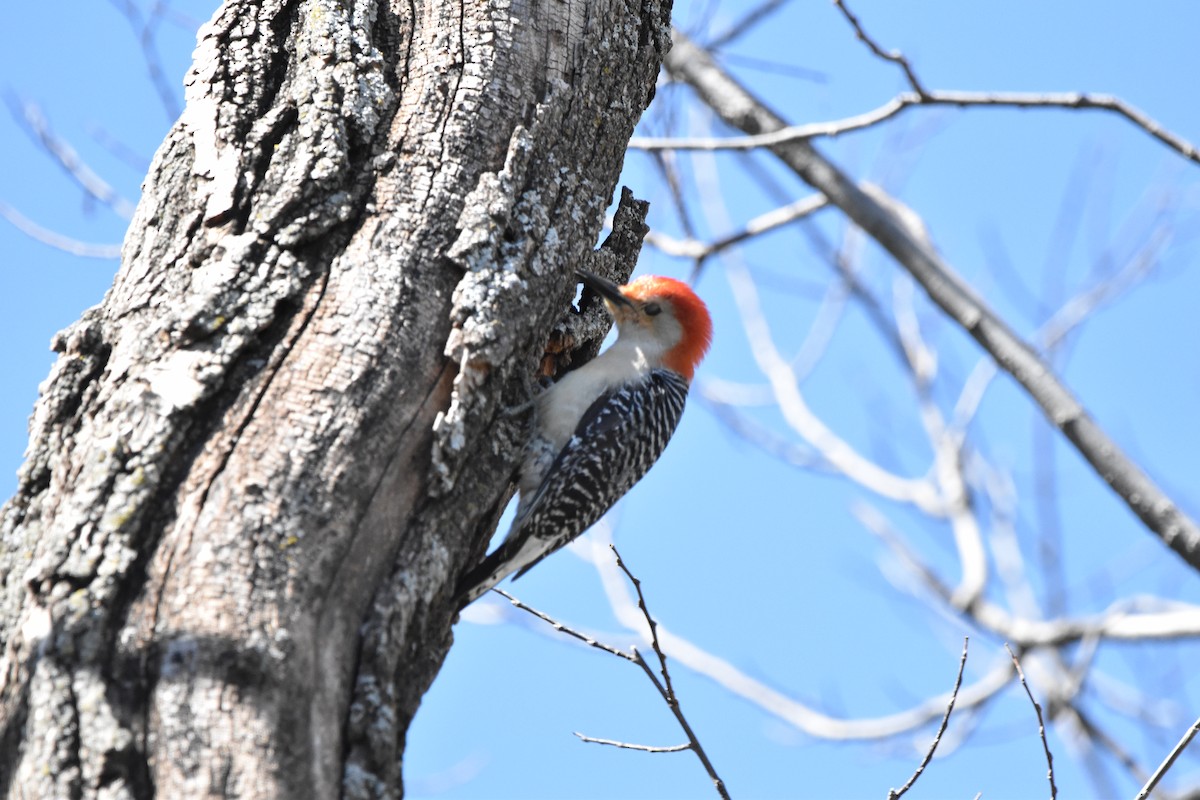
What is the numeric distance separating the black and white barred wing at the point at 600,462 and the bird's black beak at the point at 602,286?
1.38 feet

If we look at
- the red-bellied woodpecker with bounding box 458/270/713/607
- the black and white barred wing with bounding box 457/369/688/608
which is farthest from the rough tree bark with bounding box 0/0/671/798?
the black and white barred wing with bounding box 457/369/688/608

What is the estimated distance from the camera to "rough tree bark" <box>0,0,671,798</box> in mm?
2299

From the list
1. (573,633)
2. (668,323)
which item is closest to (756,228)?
(668,323)

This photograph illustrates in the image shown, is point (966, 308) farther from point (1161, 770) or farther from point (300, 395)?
point (300, 395)

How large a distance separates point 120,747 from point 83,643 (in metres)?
0.23

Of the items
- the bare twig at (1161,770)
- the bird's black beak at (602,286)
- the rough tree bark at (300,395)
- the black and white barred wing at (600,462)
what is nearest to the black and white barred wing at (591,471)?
the black and white barred wing at (600,462)

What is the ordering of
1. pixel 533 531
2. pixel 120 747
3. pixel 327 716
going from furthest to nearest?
1. pixel 533 531
2. pixel 327 716
3. pixel 120 747

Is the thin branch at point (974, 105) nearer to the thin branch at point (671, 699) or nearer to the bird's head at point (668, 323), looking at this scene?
the bird's head at point (668, 323)

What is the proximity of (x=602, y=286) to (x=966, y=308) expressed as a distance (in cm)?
159

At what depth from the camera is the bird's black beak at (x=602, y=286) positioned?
3.72 m

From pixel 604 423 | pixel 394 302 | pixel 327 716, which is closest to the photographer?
pixel 327 716

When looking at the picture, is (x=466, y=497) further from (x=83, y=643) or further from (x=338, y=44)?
(x=338, y=44)

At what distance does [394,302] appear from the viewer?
2.88 meters

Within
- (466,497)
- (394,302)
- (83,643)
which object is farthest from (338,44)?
(83,643)
